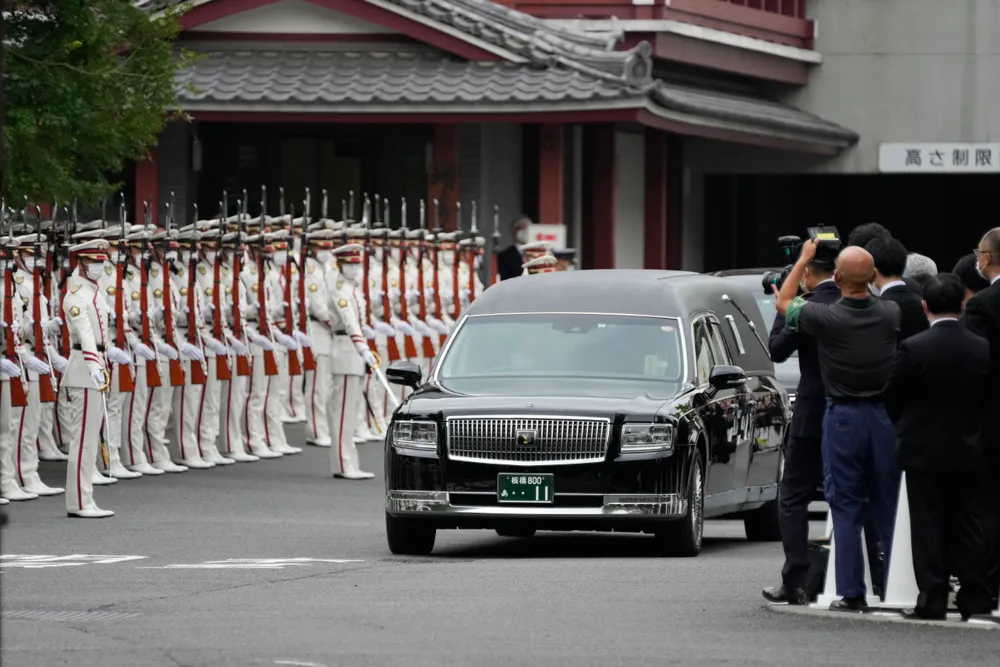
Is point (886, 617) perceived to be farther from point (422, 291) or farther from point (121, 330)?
point (422, 291)

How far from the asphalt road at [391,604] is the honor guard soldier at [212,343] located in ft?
15.6

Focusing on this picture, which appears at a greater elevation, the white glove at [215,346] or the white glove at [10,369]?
the white glove at [10,369]

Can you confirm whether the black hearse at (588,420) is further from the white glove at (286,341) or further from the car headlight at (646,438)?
the white glove at (286,341)

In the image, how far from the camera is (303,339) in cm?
2402

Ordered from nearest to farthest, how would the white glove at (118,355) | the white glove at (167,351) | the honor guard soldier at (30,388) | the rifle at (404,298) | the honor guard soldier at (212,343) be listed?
the honor guard soldier at (30,388) < the white glove at (118,355) < the white glove at (167,351) < the honor guard soldier at (212,343) < the rifle at (404,298)

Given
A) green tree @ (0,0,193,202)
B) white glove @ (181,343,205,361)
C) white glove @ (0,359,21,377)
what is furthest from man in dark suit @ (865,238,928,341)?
white glove @ (181,343,205,361)

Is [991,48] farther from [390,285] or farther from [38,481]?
[38,481]

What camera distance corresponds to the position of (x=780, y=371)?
18984 millimetres

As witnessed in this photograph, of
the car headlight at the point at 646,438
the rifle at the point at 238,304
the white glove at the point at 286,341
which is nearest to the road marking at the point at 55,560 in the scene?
the car headlight at the point at 646,438

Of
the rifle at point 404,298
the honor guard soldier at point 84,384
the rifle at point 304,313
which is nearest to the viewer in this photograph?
the honor guard soldier at point 84,384

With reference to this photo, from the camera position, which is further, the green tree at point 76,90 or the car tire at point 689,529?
the green tree at point 76,90

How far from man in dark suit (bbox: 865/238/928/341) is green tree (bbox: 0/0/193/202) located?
8.61m

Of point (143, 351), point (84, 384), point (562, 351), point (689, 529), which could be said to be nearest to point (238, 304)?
point (143, 351)

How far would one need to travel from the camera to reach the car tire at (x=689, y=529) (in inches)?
564
